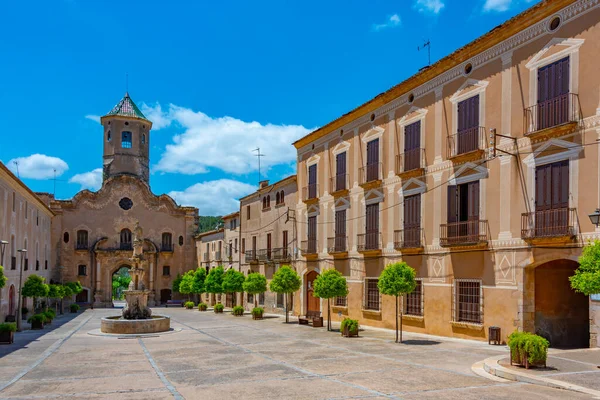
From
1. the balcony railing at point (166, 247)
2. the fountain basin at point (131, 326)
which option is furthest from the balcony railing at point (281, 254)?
the balcony railing at point (166, 247)

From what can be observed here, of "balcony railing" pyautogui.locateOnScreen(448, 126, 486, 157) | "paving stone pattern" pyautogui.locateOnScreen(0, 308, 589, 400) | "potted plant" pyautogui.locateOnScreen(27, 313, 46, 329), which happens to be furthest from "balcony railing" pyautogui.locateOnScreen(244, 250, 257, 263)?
"balcony railing" pyautogui.locateOnScreen(448, 126, 486, 157)

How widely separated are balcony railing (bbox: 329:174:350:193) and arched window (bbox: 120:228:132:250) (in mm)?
33785

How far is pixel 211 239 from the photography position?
6044cm

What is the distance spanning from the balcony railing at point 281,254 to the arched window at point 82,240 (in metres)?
27.2

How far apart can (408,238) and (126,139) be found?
47386 millimetres

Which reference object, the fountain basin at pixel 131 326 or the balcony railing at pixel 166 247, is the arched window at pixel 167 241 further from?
the fountain basin at pixel 131 326

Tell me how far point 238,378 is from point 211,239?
46.5m

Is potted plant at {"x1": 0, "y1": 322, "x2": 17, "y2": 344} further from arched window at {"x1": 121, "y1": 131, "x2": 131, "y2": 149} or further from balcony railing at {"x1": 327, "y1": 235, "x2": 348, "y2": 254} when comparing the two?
arched window at {"x1": 121, "y1": 131, "x2": 131, "y2": 149}

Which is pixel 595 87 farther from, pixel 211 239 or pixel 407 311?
pixel 211 239

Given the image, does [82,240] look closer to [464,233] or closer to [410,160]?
[410,160]

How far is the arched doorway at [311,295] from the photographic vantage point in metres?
36.1

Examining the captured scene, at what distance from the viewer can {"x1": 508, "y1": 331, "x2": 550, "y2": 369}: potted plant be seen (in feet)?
46.4

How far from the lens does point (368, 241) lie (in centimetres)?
2969

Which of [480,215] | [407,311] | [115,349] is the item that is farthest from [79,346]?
[480,215]
